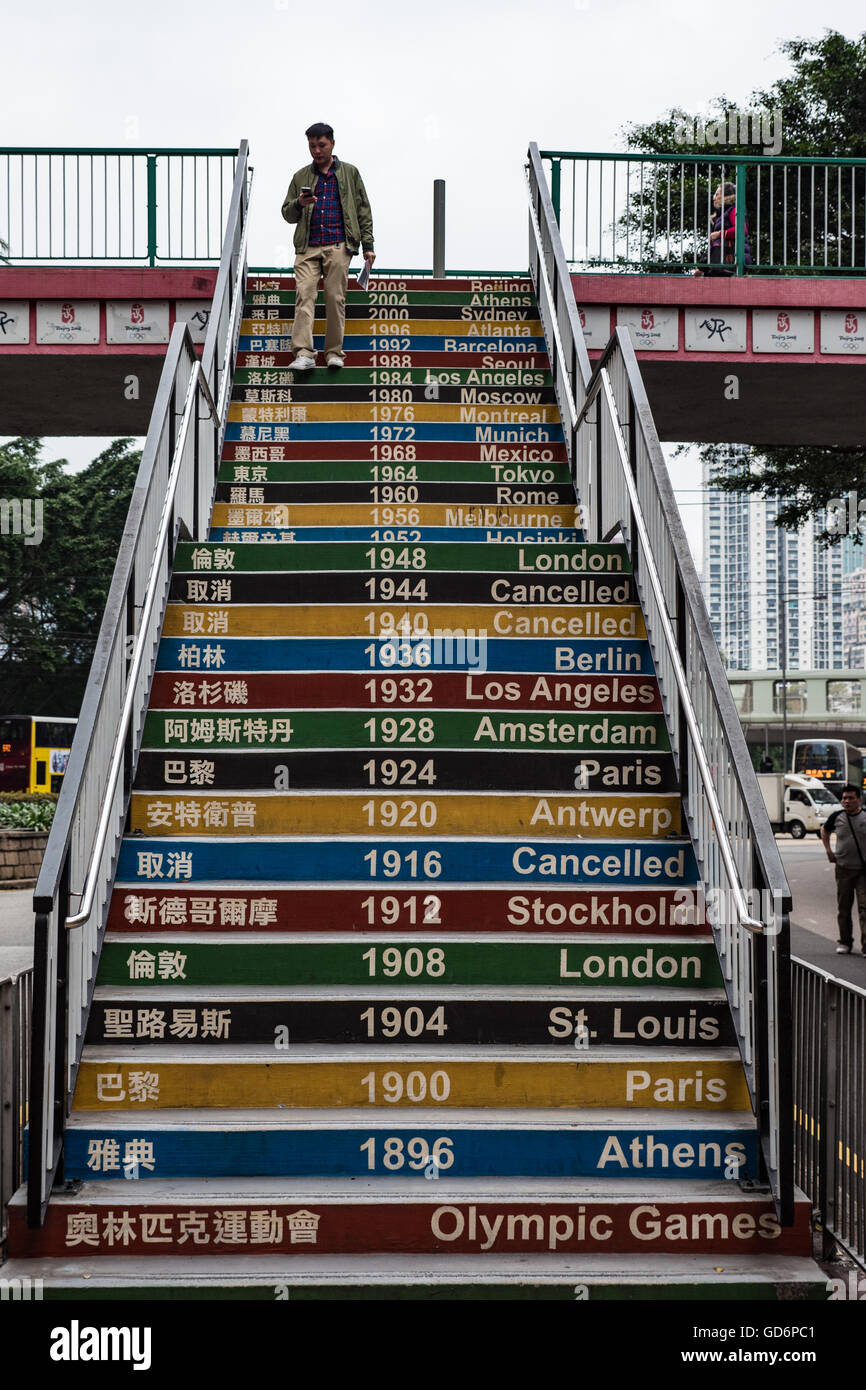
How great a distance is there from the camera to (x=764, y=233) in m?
17.6

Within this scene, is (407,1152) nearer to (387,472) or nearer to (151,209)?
(387,472)

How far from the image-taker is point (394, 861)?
5590 mm

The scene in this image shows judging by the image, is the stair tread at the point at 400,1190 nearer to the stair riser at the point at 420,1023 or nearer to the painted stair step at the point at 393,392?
the stair riser at the point at 420,1023

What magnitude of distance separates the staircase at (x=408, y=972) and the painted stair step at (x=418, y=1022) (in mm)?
11

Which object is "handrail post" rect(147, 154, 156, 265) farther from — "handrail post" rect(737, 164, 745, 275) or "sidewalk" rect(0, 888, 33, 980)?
"sidewalk" rect(0, 888, 33, 980)

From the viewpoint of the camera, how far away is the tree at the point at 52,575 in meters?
50.4

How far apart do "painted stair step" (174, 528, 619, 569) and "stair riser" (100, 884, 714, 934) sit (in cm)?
233

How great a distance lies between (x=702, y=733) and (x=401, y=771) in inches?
54.1

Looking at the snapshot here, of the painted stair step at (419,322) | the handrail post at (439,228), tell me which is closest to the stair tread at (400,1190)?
the painted stair step at (419,322)

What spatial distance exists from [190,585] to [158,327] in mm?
5719

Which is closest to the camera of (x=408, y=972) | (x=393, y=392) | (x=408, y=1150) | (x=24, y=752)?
(x=408, y=1150)

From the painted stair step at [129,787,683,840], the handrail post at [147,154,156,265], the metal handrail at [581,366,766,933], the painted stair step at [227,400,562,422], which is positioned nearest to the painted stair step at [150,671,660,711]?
the metal handrail at [581,366,766,933]

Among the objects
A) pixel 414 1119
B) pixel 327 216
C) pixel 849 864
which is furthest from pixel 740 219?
pixel 414 1119
